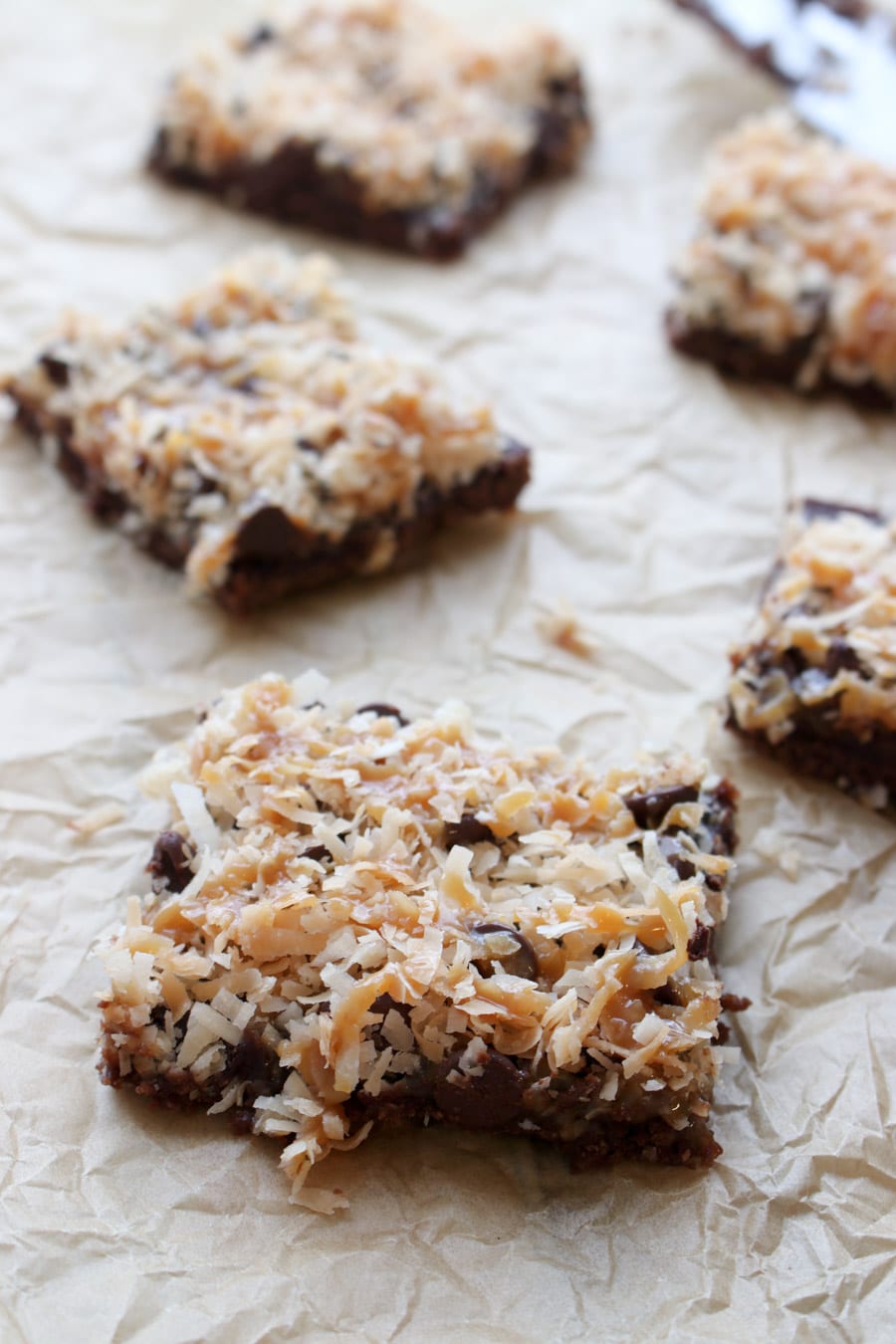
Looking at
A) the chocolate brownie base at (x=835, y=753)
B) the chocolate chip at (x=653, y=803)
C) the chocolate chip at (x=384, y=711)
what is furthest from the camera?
the chocolate brownie base at (x=835, y=753)

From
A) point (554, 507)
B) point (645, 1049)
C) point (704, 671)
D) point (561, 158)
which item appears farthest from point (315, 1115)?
point (561, 158)

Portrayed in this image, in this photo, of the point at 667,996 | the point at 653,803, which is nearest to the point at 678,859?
the point at 653,803

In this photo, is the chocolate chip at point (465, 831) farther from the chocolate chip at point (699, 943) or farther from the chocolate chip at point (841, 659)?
the chocolate chip at point (841, 659)

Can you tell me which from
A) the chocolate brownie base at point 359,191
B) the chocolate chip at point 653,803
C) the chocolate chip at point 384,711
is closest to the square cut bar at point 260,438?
the chocolate chip at point 384,711

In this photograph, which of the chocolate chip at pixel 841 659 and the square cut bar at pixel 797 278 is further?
the square cut bar at pixel 797 278

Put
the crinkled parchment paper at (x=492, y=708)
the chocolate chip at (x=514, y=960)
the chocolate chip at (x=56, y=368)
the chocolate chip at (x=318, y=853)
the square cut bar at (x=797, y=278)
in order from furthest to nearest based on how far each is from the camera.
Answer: the square cut bar at (x=797, y=278) < the chocolate chip at (x=56, y=368) < the chocolate chip at (x=318, y=853) < the chocolate chip at (x=514, y=960) < the crinkled parchment paper at (x=492, y=708)

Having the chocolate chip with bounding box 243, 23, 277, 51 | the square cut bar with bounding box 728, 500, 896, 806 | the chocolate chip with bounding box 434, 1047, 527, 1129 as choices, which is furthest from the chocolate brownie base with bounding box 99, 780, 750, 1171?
the chocolate chip with bounding box 243, 23, 277, 51

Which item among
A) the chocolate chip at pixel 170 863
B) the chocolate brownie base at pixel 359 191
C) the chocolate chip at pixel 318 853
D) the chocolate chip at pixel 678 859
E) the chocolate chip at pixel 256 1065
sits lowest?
the chocolate chip at pixel 256 1065

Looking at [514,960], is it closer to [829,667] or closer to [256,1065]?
[256,1065]

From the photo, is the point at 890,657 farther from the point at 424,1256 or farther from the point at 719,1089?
the point at 424,1256
